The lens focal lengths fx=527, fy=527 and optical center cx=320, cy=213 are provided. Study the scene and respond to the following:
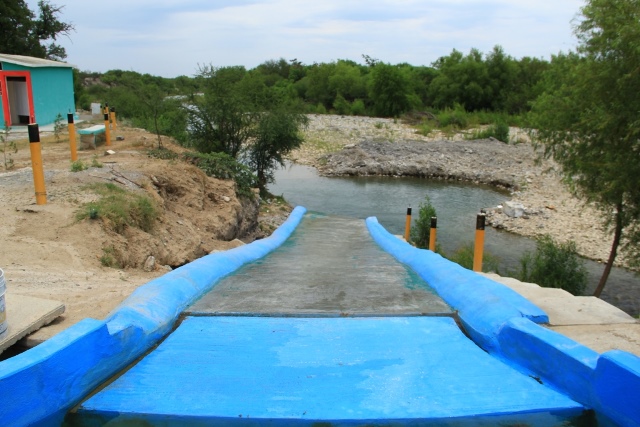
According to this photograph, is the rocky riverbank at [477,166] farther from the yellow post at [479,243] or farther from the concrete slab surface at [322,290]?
the concrete slab surface at [322,290]

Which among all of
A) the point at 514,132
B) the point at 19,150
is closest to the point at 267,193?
the point at 19,150

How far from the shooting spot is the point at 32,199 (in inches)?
318

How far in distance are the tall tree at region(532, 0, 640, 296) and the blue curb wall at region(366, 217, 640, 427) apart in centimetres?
771

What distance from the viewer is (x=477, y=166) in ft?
122

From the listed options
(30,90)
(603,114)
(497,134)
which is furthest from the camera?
(497,134)

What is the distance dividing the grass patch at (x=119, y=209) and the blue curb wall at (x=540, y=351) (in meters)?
4.96

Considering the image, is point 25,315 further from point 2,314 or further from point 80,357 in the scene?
point 80,357

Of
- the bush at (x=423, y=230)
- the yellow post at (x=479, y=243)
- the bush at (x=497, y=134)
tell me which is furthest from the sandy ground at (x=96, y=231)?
the bush at (x=497, y=134)

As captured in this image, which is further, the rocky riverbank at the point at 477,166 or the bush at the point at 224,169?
the rocky riverbank at the point at 477,166

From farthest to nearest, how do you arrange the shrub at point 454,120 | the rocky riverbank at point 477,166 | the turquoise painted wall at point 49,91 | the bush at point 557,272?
the shrub at point 454,120 < the rocky riverbank at point 477,166 < the turquoise painted wall at point 49,91 < the bush at point 557,272

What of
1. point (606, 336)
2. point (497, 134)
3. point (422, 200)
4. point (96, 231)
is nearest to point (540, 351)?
point (606, 336)

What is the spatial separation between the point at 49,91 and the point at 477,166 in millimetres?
27106

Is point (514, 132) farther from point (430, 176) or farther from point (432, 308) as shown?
point (432, 308)

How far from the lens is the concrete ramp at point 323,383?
107 inches
